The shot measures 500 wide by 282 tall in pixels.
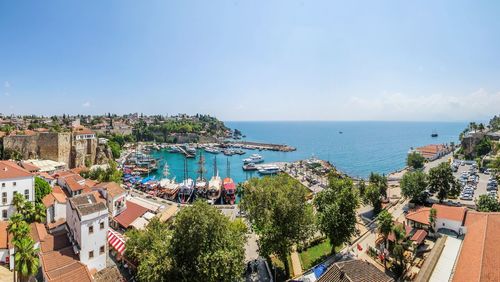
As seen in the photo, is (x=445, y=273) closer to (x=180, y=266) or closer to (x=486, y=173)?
(x=180, y=266)

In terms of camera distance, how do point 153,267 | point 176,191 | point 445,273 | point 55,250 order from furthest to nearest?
1. point 176,191
2. point 55,250
3. point 445,273
4. point 153,267

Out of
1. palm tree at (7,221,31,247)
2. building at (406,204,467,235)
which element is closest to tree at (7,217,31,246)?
palm tree at (7,221,31,247)

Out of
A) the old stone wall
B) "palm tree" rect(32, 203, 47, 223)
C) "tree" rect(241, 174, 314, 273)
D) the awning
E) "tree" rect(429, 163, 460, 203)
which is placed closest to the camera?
"tree" rect(241, 174, 314, 273)

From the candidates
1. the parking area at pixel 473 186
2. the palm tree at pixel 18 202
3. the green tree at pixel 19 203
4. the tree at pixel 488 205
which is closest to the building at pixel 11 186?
the palm tree at pixel 18 202

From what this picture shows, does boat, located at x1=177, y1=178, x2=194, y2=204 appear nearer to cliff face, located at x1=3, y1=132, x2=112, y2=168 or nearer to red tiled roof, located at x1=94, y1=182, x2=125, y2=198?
red tiled roof, located at x1=94, y1=182, x2=125, y2=198

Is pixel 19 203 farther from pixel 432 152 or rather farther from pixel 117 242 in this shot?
pixel 432 152

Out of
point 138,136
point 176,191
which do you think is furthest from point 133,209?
point 138,136

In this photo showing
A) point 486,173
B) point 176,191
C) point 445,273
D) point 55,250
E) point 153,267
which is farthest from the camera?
point 486,173
